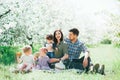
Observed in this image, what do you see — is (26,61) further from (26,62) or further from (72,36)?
(72,36)

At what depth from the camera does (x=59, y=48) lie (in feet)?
12.1

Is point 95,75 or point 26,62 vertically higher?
point 26,62

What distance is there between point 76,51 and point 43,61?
28 centimetres

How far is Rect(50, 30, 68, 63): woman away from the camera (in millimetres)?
3652

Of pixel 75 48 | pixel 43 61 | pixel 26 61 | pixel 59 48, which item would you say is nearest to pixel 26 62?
pixel 26 61

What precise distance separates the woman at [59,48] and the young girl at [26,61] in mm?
172

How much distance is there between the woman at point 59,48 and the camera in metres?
3.65

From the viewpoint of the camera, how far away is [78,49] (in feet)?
12.1

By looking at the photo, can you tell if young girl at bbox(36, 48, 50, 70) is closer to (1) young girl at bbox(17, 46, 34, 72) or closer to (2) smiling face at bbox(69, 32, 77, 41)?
(1) young girl at bbox(17, 46, 34, 72)

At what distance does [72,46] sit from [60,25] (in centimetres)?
20

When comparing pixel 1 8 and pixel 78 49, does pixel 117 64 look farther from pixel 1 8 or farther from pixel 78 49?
pixel 1 8

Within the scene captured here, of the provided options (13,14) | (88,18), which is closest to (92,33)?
(88,18)

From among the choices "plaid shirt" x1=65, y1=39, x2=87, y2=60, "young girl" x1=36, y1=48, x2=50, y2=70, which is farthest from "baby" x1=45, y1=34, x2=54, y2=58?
"plaid shirt" x1=65, y1=39, x2=87, y2=60

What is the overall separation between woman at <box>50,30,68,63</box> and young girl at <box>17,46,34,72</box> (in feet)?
0.56
